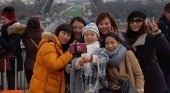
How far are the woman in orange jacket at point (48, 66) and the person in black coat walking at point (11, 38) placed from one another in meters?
1.62

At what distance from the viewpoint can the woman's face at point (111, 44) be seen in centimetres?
418

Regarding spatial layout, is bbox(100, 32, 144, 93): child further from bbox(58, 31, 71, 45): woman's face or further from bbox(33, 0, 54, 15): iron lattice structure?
bbox(33, 0, 54, 15): iron lattice structure

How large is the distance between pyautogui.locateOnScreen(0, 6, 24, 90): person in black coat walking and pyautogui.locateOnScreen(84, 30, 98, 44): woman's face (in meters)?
1.96

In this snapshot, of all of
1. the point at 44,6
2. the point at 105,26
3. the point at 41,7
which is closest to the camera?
the point at 105,26

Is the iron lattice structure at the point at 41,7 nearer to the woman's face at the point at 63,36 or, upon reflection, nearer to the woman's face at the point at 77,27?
the woman's face at the point at 77,27

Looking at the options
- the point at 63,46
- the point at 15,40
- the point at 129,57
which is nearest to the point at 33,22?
the point at 15,40

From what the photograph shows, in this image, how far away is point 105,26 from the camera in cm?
449

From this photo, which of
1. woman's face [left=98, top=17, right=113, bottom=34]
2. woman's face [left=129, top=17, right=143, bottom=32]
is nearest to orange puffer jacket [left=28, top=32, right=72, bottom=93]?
woman's face [left=98, top=17, right=113, bottom=34]

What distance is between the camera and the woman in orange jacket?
169 inches

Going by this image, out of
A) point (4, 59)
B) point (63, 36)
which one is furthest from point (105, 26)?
point (4, 59)

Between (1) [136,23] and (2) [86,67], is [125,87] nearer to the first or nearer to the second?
(2) [86,67]

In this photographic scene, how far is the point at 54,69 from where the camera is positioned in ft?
13.9

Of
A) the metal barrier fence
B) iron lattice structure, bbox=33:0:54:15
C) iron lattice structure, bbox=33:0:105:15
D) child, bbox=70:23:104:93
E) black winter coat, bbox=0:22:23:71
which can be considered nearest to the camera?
child, bbox=70:23:104:93

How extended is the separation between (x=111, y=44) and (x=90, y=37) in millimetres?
202
